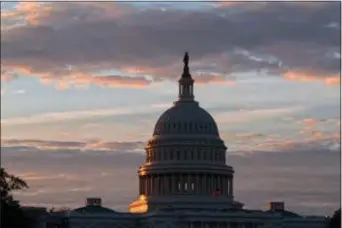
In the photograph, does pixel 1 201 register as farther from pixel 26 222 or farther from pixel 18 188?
pixel 26 222

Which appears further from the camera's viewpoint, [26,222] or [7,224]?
[26,222]

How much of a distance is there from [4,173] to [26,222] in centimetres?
1761

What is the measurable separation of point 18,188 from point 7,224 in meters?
5.22

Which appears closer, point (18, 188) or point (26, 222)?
point (18, 188)

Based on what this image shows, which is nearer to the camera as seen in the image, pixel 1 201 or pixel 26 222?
pixel 1 201

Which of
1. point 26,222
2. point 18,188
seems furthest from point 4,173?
point 26,222

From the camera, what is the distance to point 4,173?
170m

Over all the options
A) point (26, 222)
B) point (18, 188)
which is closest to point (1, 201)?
point (18, 188)

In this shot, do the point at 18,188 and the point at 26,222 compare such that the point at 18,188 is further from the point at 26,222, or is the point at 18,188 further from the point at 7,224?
the point at 26,222

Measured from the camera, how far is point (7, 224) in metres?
164

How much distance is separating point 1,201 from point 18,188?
2545 millimetres

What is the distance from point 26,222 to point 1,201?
821 inches

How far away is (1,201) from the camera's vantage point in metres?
166

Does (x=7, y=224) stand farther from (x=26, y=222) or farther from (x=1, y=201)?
(x=26, y=222)
